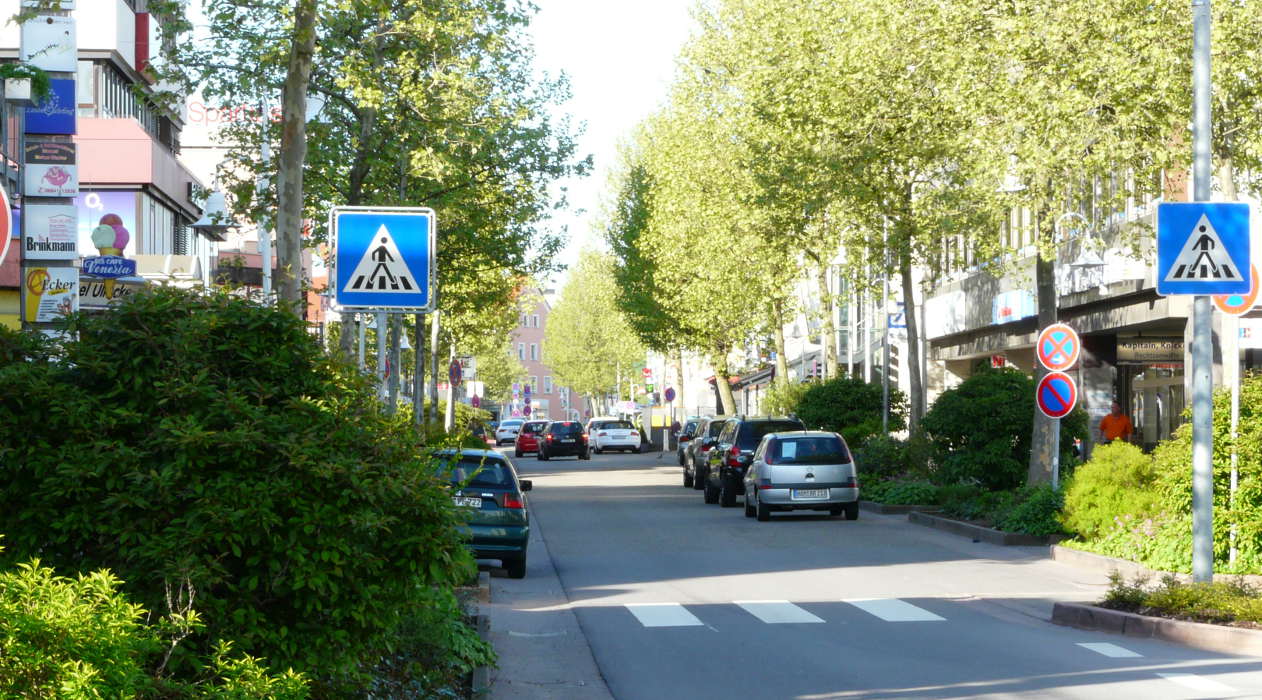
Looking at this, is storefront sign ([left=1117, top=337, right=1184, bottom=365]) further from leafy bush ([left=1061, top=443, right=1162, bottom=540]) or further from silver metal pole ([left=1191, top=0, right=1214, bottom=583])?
silver metal pole ([left=1191, top=0, right=1214, bottom=583])

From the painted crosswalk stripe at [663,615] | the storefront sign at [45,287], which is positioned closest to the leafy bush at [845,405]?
the storefront sign at [45,287]

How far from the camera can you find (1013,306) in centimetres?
4059

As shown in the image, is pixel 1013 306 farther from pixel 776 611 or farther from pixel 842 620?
pixel 842 620

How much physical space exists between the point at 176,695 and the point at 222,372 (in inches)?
65.5

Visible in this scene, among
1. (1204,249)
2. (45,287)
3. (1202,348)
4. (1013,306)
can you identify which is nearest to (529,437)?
(1013,306)

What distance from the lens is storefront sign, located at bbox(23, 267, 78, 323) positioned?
24.2 meters

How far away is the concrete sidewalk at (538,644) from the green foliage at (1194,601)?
176 inches

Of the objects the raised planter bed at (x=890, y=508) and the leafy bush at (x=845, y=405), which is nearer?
the raised planter bed at (x=890, y=508)

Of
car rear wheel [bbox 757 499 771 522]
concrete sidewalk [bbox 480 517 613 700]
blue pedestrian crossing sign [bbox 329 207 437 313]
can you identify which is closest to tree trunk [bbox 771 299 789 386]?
car rear wheel [bbox 757 499 771 522]

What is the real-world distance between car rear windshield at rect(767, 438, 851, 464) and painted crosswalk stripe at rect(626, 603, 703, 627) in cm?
1182

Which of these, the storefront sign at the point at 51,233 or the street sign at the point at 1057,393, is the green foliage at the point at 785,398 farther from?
the storefront sign at the point at 51,233

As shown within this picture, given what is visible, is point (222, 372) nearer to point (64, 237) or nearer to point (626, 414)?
point (64, 237)

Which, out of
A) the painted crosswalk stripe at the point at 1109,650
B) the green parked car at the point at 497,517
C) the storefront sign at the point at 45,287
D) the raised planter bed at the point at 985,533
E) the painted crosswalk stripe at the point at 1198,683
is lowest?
the painted crosswalk stripe at the point at 1109,650

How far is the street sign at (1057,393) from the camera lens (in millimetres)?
22203
